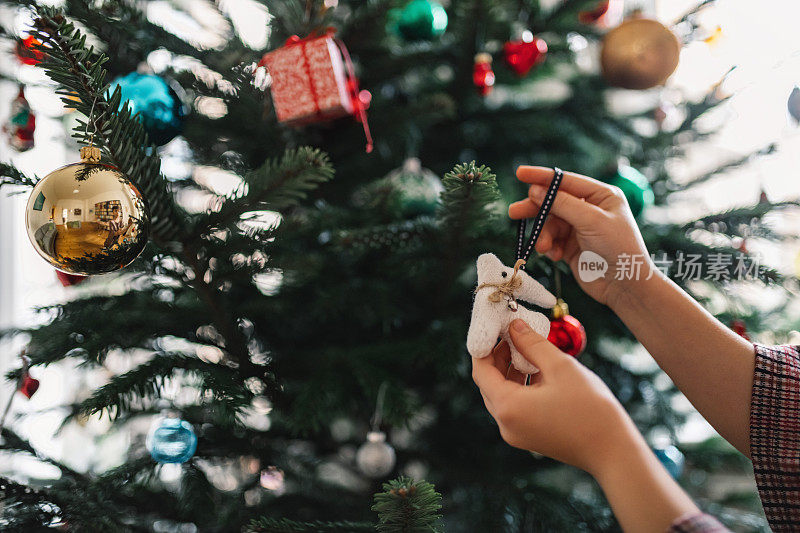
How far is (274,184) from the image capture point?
514mm

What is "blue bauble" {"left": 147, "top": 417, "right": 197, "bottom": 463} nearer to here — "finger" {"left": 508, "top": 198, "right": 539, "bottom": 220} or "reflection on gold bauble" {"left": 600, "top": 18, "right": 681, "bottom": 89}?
"finger" {"left": 508, "top": 198, "right": 539, "bottom": 220}

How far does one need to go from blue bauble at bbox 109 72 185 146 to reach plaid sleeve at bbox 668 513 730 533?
0.67 meters

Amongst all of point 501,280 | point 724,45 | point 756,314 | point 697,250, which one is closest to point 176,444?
point 501,280

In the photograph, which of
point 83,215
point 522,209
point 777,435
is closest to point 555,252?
point 522,209

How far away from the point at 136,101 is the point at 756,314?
922 mm

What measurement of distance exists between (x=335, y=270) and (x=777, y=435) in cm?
57

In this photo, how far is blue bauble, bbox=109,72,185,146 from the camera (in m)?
0.62

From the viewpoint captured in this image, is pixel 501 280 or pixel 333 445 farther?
pixel 333 445

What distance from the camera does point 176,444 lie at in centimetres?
61

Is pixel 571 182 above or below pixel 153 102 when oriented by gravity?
below

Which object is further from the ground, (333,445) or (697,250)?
(697,250)

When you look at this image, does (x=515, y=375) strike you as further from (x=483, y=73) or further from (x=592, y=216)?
(x=483, y=73)

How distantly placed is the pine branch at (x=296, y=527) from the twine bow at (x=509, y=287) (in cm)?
25

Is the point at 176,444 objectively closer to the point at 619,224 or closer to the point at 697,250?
the point at 619,224
